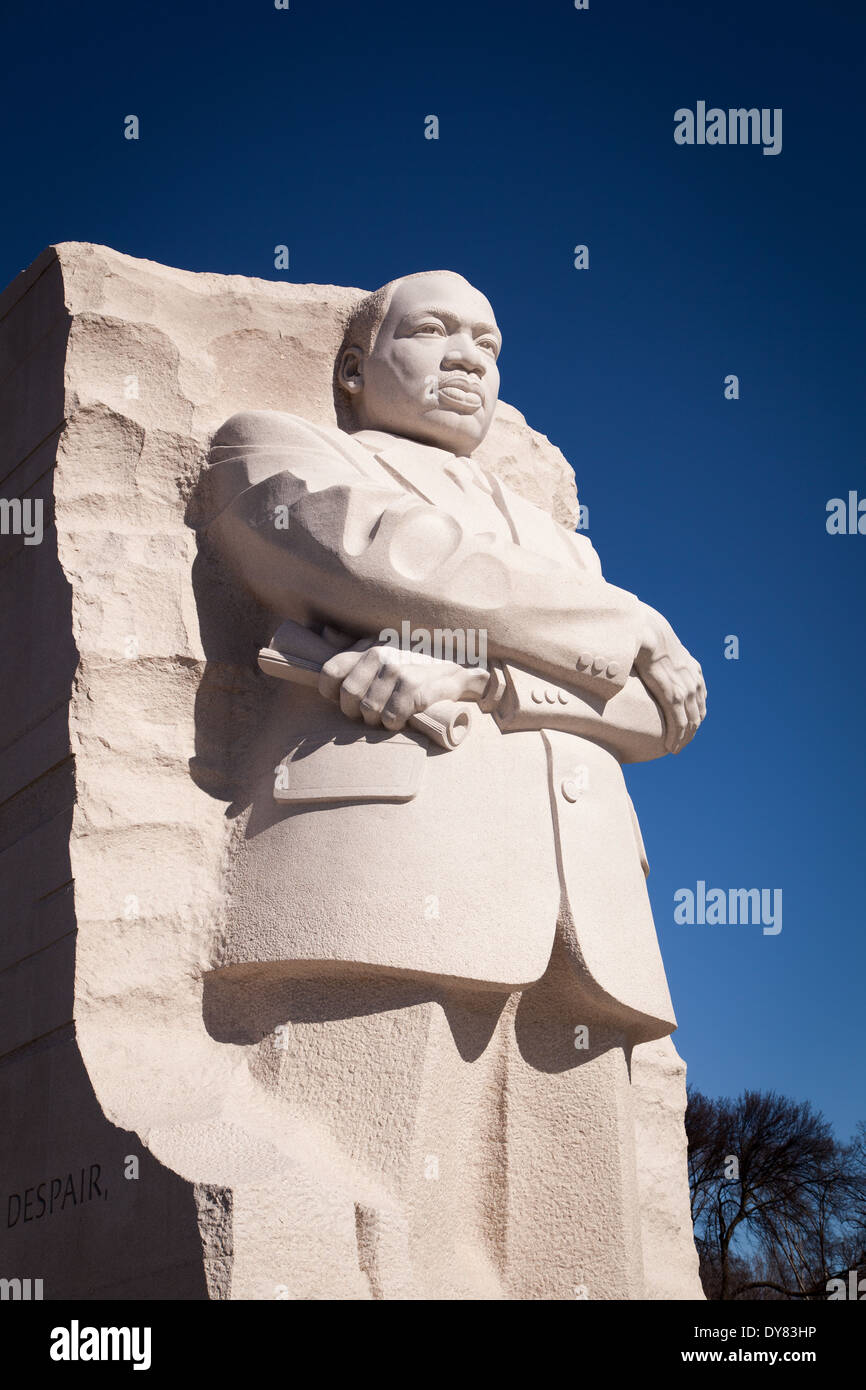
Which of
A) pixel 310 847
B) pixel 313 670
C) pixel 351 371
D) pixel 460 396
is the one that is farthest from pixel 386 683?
pixel 351 371

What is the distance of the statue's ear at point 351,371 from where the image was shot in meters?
5.12

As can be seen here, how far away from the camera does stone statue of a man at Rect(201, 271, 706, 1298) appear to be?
3.96 meters

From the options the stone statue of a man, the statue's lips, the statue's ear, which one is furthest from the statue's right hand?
the statue's ear

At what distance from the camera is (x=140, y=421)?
4.70 m

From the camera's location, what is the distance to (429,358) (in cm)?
494

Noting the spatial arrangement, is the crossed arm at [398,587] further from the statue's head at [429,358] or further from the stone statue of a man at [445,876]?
the statue's head at [429,358]

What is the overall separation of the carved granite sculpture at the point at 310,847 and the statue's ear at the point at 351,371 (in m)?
0.11

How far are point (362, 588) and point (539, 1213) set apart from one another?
5.99ft

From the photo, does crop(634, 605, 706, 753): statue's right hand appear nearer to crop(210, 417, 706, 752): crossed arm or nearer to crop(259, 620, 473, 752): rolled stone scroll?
crop(210, 417, 706, 752): crossed arm

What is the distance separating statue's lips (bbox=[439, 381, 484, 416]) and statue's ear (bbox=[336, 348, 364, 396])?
0.32 m

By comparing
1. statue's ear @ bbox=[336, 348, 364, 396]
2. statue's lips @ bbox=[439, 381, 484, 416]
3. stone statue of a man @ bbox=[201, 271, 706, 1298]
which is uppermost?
statue's ear @ bbox=[336, 348, 364, 396]
